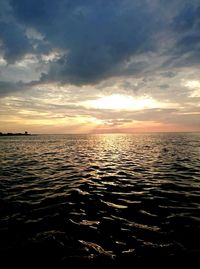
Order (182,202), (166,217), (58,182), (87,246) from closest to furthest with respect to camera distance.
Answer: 1. (87,246)
2. (166,217)
3. (182,202)
4. (58,182)

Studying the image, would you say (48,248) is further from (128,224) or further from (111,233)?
(128,224)

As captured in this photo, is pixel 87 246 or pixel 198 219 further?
pixel 198 219

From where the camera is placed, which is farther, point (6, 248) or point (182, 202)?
point (182, 202)

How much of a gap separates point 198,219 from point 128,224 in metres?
3.07

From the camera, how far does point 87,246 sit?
7.01 metres

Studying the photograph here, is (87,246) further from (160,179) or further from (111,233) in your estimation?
(160,179)

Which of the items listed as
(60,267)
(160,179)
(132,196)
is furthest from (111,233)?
(160,179)

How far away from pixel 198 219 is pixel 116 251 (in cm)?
443

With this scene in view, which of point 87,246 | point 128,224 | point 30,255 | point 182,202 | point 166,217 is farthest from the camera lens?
point 182,202

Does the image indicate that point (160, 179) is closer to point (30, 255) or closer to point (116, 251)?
point (116, 251)

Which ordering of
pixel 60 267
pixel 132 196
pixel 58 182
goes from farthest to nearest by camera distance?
pixel 58 182 < pixel 132 196 < pixel 60 267

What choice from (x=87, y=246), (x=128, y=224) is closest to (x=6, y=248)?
(x=87, y=246)

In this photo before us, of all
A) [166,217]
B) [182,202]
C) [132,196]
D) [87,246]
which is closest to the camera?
[87,246]

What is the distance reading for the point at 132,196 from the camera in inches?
501
